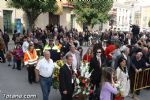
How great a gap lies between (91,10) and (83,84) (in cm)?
3083

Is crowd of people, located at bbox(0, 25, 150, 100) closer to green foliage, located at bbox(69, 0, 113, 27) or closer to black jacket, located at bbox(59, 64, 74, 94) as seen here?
black jacket, located at bbox(59, 64, 74, 94)

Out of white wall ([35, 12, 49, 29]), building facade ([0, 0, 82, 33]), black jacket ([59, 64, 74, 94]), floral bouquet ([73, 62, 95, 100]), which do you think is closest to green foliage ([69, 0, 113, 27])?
building facade ([0, 0, 82, 33])

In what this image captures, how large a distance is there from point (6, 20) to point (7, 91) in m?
22.4

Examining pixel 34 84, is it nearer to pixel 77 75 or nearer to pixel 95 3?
pixel 77 75

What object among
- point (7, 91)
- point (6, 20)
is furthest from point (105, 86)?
point (6, 20)

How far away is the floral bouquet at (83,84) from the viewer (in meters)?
10.0

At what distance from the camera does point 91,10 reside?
40.4m

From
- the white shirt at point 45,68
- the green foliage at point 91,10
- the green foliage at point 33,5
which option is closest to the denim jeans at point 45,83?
the white shirt at point 45,68

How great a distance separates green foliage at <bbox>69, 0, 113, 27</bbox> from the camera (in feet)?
133

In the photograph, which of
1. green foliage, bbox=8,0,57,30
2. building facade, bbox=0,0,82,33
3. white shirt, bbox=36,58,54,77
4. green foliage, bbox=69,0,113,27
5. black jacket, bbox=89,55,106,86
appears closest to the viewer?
white shirt, bbox=36,58,54,77

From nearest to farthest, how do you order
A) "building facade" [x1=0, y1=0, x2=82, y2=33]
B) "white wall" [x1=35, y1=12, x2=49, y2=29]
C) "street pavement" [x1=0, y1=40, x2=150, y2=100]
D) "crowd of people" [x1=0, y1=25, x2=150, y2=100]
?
"crowd of people" [x1=0, y1=25, x2=150, y2=100]
"street pavement" [x1=0, y1=40, x2=150, y2=100]
"building facade" [x1=0, y1=0, x2=82, y2=33]
"white wall" [x1=35, y1=12, x2=49, y2=29]

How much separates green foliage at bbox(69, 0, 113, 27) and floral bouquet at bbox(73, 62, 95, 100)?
99.5 ft

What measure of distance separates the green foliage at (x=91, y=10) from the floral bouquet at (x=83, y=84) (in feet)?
99.5

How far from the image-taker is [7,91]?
12.3m
